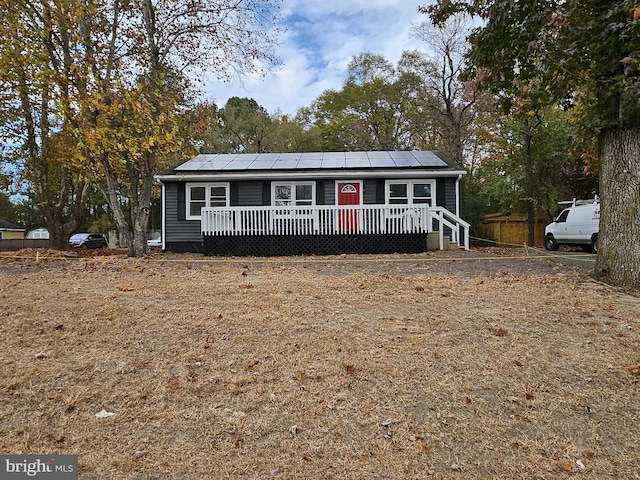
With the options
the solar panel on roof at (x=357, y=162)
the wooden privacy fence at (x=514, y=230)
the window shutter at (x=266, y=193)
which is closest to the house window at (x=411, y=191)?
the solar panel on roof at (x=357, y=162)

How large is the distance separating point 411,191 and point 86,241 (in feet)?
75.0

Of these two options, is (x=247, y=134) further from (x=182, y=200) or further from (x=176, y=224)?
(x=176, y=224)

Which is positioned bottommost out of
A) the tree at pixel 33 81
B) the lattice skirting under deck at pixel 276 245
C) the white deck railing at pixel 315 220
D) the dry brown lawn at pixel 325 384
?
the dry brown lawn at pixel 325 384

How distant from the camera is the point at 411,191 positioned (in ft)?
45.4

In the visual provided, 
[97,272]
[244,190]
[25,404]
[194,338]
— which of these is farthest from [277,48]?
[25,404]

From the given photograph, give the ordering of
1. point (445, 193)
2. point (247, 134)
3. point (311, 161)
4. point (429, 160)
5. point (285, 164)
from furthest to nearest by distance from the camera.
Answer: point (247, 134) → point (311, 161) → point (285, 164) → point (429, 160) → point (445, 193)

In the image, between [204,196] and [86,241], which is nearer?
[204,196]

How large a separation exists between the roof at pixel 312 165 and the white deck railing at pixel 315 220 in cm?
248

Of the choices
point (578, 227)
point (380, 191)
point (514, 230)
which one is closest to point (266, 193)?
point (380, 191)

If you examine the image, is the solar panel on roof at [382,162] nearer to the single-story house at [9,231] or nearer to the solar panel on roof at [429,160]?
the solar panel on roof at [429,160]

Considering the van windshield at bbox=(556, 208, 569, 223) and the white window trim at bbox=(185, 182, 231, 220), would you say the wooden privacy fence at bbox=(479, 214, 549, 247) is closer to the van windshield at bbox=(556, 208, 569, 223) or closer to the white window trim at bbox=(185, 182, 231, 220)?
the van windshield at bbox=(556, 208, 569, 223)

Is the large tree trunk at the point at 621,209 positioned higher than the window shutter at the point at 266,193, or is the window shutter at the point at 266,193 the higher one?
the window shutter at the point at 266,193

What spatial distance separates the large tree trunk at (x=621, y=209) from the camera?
5.85 meters

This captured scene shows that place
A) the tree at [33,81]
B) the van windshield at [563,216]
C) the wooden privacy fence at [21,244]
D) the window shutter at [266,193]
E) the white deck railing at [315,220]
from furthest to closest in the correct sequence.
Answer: the wooden privacy fence at [21,244] < the window shutter at [266,193] < the van windshield at [563,216] < the white deck railing at [315,220] < the tree at [33,81]
